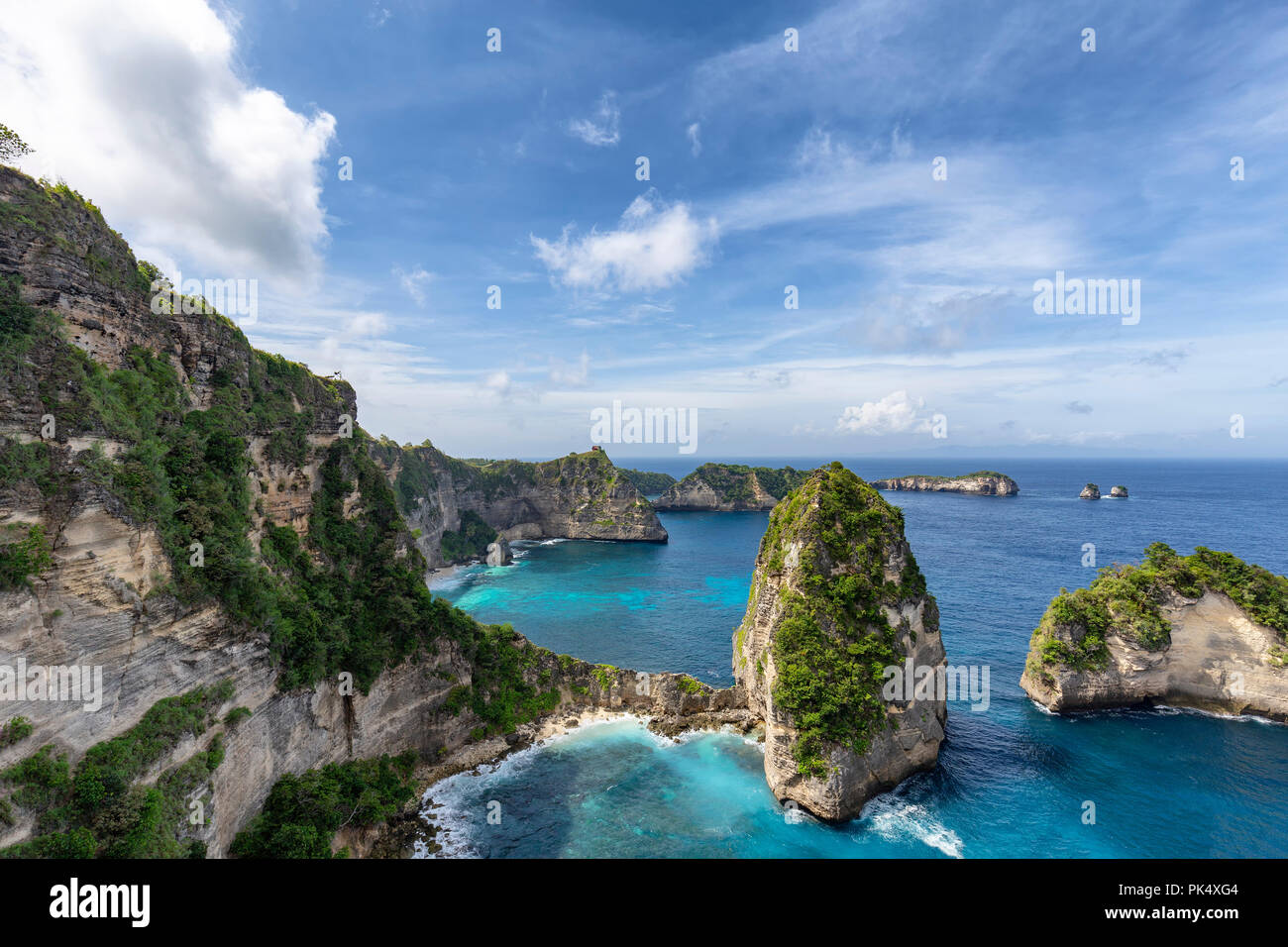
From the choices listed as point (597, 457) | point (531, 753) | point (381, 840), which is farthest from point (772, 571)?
point (597, 457)

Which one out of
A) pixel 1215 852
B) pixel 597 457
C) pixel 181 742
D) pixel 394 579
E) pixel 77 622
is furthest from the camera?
pixel 597 457

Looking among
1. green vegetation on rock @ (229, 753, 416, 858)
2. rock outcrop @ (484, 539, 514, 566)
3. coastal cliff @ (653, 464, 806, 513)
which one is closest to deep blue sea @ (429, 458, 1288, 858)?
green vegetation on rock @ (229, 753, 416, 858)

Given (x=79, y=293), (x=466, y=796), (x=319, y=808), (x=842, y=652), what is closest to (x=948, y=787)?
(x=842, y=652)

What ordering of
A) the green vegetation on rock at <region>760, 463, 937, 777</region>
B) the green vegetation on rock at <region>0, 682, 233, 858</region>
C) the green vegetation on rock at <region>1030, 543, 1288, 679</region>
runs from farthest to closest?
1. the green vegetation on rock at <region>1030, 543, 1288, 679</region>
2. the green vegetation on rock at <region>760, 463, 937, 777</region>
3. the green vegetation on rock at <region>0, 682, 233, 858</region>

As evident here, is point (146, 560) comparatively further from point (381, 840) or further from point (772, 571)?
point (772, 571)

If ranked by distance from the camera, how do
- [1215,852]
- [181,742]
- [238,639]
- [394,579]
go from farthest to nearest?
1. [394,579]
2. [1215,852]
3. [238,639]
4. [181,742]

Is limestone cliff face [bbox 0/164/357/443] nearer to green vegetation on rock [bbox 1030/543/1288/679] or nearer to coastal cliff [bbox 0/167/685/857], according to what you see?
coastal cliff [bbox 0/167/685/857]

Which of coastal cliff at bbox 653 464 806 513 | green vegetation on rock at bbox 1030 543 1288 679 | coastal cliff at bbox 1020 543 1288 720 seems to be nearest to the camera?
coastal cliff at bbox 1020 543 1288 720
